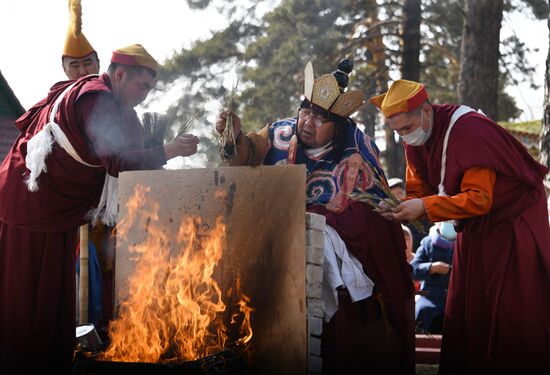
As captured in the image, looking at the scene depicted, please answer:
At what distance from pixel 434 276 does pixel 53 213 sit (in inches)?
167

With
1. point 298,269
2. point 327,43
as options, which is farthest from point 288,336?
point 327,43

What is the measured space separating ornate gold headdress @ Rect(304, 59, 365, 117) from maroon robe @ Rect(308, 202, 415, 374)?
2.48 ft

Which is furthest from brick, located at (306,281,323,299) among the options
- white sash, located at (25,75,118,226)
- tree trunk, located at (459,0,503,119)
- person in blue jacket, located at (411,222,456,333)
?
tree trunk, located at (459,0,503,119)

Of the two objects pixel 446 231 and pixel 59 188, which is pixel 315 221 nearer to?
pixel 59 188

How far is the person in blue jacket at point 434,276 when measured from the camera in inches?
295

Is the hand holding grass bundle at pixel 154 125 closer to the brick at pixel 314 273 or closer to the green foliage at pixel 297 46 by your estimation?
the brick at pixel 314 273

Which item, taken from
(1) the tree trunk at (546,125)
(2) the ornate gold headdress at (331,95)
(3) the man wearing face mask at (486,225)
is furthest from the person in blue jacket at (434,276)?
(2) the ornate gold headdress at (331,95)

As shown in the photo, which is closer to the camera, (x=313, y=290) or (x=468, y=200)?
(x=468, y=200)

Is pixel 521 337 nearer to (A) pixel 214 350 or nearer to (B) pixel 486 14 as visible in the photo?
(A) pixel 214 350

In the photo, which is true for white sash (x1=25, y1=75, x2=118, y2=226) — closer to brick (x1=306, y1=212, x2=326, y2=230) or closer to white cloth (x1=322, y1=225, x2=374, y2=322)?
brick (x1=306, y1=212, x2=326, y2=230)

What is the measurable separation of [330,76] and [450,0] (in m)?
11.8

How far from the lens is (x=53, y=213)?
4.82 metres

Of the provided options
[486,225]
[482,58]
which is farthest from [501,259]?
[482,58]

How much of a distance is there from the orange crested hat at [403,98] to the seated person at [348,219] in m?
0.61
